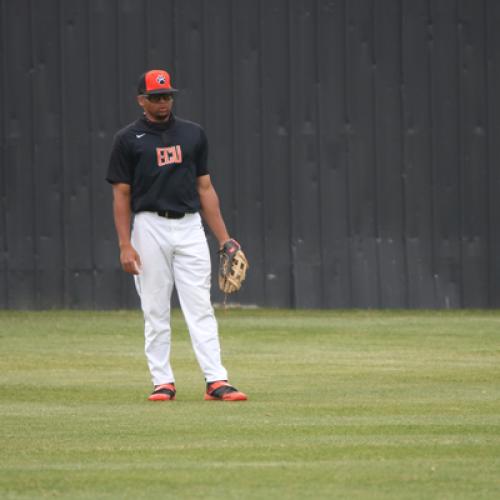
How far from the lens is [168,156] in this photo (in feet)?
31.4

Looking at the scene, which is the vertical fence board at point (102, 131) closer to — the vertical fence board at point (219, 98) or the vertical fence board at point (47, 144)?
the vertical fence board at point (47, 144)

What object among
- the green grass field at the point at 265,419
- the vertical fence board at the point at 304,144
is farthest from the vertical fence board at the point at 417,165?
the green grass field at the point at 265,419

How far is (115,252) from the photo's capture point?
17.5 m

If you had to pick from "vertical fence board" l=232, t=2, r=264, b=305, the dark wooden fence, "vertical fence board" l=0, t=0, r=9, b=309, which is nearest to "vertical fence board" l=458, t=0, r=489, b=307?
the dark wooden fence

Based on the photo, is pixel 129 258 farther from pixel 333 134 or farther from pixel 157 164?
pixel 333 134

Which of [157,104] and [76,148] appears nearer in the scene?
[157,104]

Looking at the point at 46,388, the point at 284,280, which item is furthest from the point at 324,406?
the point at 284,280

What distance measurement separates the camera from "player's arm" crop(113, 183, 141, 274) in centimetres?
954

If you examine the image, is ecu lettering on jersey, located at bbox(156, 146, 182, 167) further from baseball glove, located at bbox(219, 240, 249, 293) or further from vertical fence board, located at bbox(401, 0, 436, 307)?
vertical fence board, located at bbox(401, 0, 436, 307)

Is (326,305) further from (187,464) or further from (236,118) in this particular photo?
(187,464)

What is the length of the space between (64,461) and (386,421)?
1955 mm

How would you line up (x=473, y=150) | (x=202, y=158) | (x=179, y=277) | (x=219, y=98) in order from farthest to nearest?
(x=473, y=150) < (x=219, y=98) < (x=202, y=158) < (x=179, y=277)

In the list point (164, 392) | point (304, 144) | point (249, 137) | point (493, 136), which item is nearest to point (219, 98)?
point (249, 137)

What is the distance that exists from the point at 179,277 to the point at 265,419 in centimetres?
150
